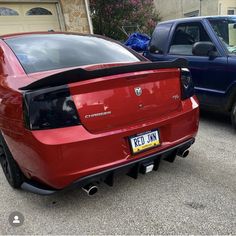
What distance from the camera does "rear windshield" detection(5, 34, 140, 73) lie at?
10.0 feet

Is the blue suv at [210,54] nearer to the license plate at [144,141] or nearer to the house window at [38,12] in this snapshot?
the license plate at [144,141]

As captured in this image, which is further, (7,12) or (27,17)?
(27,17)

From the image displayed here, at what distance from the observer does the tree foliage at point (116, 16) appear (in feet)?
49.9

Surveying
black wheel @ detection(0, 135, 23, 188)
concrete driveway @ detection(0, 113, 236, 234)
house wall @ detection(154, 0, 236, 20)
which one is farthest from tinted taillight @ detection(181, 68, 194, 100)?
house wall @ detection(154, 0, 236, 20)

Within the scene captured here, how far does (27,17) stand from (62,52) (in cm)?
782

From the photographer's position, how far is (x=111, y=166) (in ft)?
8.43

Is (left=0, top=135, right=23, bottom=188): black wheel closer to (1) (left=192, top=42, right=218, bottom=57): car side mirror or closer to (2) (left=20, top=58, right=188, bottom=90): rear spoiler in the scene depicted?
(2) (left=20, top=58, right=188, bottom=90): rear spoiler

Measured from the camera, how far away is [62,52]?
3.27 m

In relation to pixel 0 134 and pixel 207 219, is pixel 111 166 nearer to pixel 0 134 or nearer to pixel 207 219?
pixel 207 219

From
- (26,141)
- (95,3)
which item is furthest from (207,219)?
(95,3)

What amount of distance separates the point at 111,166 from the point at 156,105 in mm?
678

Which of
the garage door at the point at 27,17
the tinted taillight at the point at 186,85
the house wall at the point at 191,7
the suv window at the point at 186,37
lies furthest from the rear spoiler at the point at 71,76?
the house wall at the point at 191,7

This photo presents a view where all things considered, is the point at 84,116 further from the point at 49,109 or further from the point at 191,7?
the point at 191,7

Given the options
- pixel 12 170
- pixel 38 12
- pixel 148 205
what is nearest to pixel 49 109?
pixel 12 170
